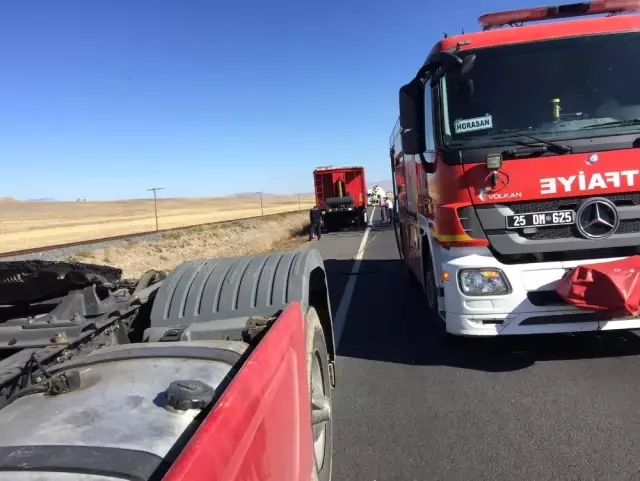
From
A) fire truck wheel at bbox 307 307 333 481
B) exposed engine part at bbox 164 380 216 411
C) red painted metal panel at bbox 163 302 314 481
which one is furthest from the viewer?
fire truck wheel at bbox 307 307 333 481

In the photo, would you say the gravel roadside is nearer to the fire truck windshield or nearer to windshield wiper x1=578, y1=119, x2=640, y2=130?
the fire truck windshield

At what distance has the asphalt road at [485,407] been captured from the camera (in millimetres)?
3504

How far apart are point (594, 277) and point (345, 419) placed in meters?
2.42

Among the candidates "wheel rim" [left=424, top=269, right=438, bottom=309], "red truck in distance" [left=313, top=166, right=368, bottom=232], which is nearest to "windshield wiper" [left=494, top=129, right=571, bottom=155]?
"wheel rim" [left=424, top=269, right=438, bottom=309]

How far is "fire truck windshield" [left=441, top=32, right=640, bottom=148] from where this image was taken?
16.4 feet

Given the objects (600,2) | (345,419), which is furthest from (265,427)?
(600,2)

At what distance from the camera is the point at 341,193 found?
100 ft

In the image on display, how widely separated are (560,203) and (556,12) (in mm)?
2997

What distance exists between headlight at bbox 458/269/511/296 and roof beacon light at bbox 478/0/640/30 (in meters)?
3.45

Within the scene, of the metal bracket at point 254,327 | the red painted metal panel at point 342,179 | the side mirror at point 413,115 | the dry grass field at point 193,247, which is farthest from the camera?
the red painted metal panel at point 342,179

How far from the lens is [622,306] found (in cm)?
449

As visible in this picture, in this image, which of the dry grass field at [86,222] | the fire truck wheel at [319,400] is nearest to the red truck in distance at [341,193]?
the dry grass field at [86,222]

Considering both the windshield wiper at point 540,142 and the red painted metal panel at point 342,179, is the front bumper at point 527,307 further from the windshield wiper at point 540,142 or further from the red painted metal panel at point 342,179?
the red painted metal panel at point 342,179

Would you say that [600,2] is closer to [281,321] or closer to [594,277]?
[594,277]
